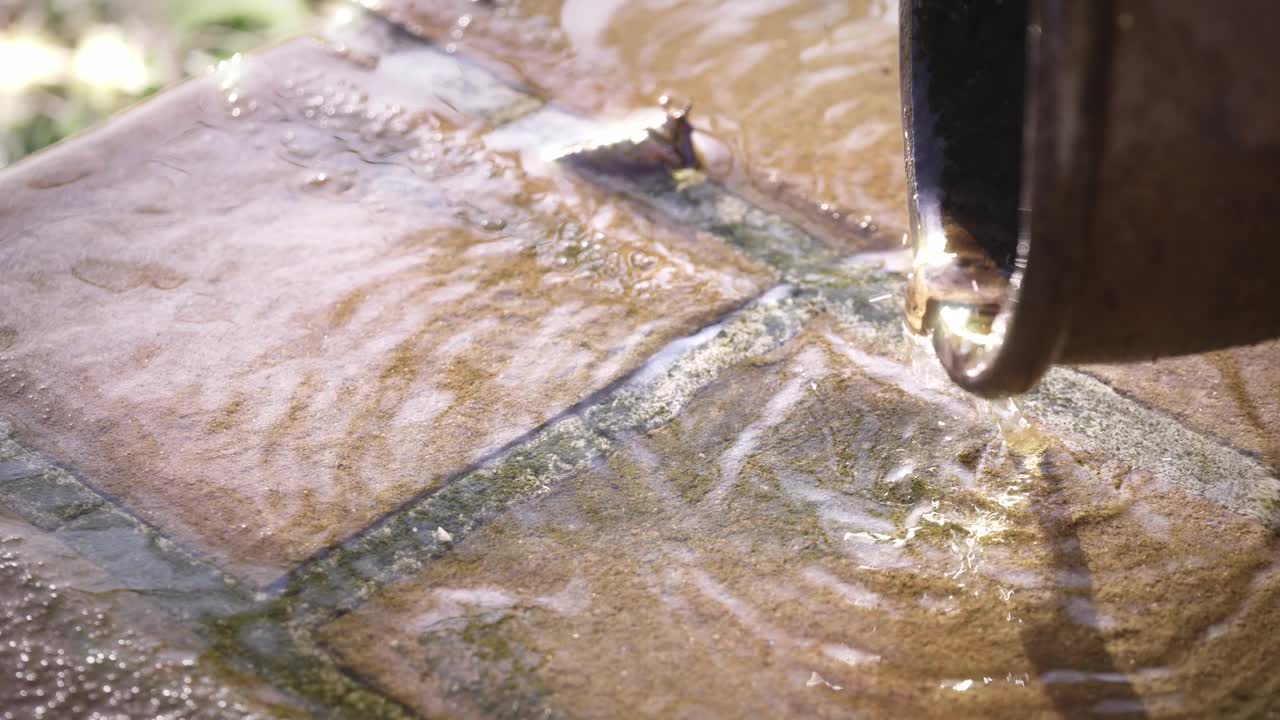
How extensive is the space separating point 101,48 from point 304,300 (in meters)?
1.64

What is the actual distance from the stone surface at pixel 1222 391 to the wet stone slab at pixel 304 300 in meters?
0.63

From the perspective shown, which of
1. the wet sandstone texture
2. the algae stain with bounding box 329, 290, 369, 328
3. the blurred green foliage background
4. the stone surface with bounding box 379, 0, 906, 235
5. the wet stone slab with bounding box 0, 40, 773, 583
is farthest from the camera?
the blurred green foliage background

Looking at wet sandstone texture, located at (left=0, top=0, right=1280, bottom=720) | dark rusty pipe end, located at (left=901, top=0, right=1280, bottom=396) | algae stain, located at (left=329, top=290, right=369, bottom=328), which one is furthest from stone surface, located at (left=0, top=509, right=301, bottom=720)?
dark rusty pipe end, located at (left=901, top=0, right=1280, bottom=396)

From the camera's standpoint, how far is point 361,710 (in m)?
1.29

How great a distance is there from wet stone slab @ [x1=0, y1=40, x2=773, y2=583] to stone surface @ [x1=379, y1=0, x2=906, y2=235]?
0.25 metres

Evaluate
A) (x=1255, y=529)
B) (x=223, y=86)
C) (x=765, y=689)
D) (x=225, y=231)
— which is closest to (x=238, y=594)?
(x=765, y=689)

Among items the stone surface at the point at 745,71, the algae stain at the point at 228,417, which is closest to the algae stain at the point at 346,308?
the algae stain at the point at 228,417

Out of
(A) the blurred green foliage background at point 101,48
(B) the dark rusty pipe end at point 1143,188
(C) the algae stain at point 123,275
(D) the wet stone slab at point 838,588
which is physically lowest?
(D) the wet stone slab at point 838,588

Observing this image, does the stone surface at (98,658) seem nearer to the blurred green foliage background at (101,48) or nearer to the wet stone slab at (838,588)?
the wet stone slab at (838,588)

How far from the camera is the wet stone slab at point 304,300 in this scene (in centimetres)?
166

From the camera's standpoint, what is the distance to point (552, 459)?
167cm

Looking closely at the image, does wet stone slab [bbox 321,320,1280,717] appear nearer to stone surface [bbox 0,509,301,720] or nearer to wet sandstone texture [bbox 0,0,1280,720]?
wet sandstone texture [bbox 0,0,1280,720]

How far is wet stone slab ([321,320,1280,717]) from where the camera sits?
1.33 metres

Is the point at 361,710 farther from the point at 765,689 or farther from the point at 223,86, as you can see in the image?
the point at 223,86
